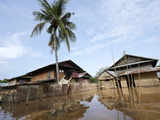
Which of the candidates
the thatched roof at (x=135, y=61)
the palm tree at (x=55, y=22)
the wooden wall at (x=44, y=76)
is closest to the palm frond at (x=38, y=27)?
the palm tree at (x=55, y=22)

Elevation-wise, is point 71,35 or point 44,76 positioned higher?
point 71,35

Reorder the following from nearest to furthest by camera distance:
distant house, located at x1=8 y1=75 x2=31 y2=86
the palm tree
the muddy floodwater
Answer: the muddy floodwater
the palm tree
distant house, located at x1=8 y1=75 x2=31 y2=86

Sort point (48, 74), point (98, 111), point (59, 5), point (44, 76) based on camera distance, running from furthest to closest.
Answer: point (44, 76) → point (48, 74) → point (59, 5) → point (98, 111)

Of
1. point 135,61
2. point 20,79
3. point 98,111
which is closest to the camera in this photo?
point 98,111

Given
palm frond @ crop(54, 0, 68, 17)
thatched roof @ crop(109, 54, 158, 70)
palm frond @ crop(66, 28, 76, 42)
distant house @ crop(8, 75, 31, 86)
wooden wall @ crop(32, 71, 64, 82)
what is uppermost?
palm frond @ crop(54, 0, 68, 17)

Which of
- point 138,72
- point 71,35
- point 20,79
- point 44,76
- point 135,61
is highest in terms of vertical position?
point 71,35

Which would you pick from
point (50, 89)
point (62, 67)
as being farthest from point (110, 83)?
point (50, 89)

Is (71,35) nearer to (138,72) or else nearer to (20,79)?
(138,72)

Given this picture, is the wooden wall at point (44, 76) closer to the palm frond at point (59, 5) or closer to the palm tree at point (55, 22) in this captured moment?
the palm tree at point (55, 22)

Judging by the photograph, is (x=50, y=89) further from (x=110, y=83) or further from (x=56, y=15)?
(x=110, y=83)

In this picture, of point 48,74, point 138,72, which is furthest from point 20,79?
point 138,72

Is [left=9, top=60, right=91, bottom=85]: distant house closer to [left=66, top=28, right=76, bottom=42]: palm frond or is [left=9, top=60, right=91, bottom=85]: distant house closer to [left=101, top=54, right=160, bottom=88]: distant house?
[left=66, top=28, right=76, bottom=42]: palm frond

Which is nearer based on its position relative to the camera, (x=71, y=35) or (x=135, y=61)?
(x=71, y=35)

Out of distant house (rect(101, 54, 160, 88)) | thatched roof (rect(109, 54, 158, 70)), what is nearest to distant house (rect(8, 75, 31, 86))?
distant house (rect(101, 54, 160, 88))
